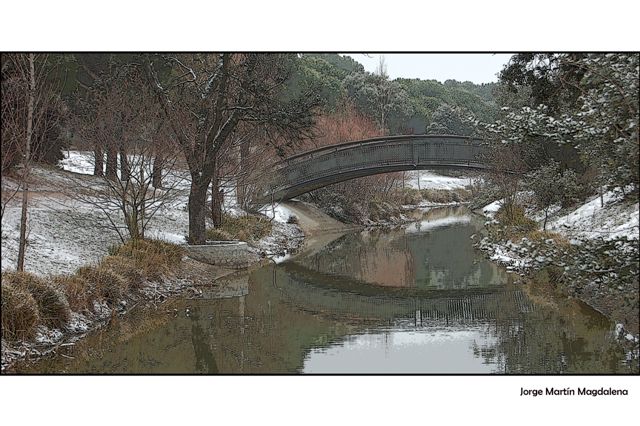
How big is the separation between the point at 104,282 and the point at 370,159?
14.7m

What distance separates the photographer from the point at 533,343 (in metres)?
8.41

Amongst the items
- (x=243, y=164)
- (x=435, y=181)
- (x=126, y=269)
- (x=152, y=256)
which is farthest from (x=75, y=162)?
(x=435, y=181)

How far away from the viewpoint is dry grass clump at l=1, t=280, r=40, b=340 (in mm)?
7371

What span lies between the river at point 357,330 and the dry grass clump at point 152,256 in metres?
0.84

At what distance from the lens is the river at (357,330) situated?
7.40 meters

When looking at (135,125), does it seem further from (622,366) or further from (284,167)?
(284,167)

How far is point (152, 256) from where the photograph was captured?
12.2 m

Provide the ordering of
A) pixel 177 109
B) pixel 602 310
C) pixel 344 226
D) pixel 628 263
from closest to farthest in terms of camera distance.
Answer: pixel 628 263
pixel 602 310
pixel 177 109
pixel 344 226

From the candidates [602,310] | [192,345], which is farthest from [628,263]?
[192,345]

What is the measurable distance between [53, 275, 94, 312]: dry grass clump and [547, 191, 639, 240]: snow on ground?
21.8 feet

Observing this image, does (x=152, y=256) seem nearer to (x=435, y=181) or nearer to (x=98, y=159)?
(x=98, y=159)

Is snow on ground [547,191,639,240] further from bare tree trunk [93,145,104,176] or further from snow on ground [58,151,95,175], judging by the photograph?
snow on ground [58,151,95,175]

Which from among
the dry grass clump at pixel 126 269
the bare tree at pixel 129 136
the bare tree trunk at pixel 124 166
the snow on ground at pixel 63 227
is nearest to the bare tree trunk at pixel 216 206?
the snow on ground at pixel 63 227

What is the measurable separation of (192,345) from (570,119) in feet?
15.7
